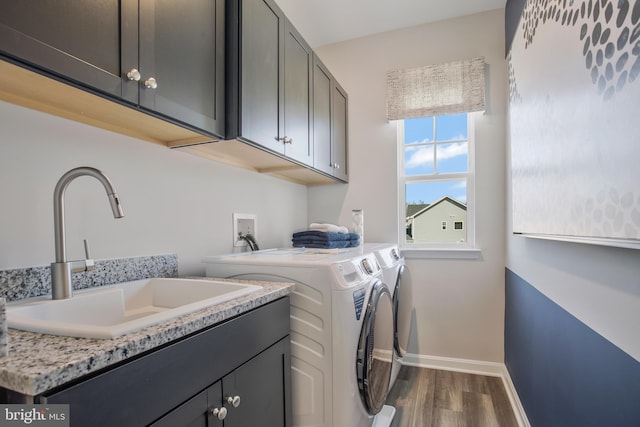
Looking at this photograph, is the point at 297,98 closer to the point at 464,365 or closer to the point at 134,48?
the point at 134,48

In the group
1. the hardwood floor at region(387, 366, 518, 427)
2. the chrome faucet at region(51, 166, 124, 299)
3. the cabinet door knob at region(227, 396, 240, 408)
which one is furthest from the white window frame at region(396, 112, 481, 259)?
the chrome faucet at region(51, 166, 124, 299)

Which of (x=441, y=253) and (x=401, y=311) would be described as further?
(x=441, y=253)

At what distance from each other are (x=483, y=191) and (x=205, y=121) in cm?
205

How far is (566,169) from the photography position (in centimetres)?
105

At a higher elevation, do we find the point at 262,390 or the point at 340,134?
the point at 340,134

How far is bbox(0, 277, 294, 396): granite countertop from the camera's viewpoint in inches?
19.4

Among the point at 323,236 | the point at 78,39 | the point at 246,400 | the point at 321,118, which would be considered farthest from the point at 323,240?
the point at 78,39

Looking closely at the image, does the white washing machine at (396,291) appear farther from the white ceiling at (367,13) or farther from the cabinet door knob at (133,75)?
the white ceiling at (367,13)

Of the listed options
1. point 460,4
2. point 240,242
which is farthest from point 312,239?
point 460,4

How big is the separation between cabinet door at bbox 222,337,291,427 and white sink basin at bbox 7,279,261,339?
0.23 meters

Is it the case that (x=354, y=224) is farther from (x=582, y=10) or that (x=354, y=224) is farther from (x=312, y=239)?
(x=582, y=10)

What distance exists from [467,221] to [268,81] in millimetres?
1844

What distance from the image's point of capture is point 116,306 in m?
1.09

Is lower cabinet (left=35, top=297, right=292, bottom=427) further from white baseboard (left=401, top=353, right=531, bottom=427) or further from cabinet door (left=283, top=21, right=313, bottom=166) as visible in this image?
white baseboard (left=401, top=353, right=531, bottom=427)
